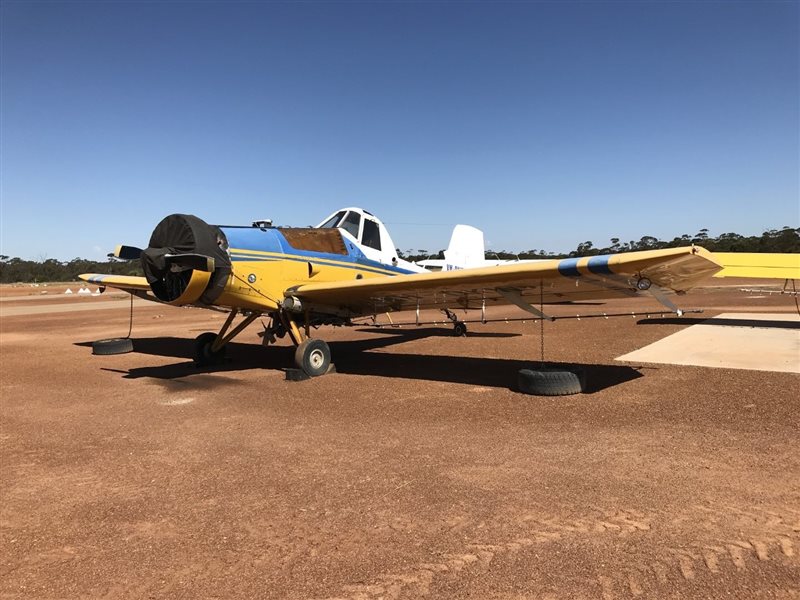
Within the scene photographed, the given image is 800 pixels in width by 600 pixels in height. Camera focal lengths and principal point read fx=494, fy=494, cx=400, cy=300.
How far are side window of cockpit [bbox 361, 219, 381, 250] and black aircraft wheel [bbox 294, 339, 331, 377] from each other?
120 inches

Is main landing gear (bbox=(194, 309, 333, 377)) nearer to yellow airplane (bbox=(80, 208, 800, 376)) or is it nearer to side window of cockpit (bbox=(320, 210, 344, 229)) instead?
yellow airplane (bbox=(80, 208, 800, 376))

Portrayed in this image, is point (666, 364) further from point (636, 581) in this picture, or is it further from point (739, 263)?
point (739, 263)

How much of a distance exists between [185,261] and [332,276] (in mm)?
3274

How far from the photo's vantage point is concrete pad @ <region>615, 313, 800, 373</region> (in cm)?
932

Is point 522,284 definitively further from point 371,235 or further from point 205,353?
point 205,353

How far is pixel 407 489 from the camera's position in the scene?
433 centimetres

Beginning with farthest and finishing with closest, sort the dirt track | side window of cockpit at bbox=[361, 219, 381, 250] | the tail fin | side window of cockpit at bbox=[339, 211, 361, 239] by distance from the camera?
the tail fin < side window of cockpit at bbox=[361, 219, 381, 250] < side window of cockpit at bbox=[339, 211, 361, 239] < the dirt track

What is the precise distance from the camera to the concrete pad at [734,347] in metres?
9.32

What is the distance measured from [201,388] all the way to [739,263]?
17786 millimetres

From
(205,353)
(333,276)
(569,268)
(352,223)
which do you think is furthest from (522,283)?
(205,353)

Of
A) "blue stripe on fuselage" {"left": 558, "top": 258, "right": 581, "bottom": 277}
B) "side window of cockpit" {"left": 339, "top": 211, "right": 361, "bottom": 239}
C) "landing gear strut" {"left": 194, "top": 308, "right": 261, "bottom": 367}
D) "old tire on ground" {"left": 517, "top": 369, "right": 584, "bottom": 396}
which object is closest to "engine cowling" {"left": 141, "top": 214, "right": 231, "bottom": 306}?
"landing gear strut" {"left": 194, "top": 308, "right": 261, "bottom": 367}

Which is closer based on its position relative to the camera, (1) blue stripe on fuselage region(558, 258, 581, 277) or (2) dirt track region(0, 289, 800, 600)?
(2) dirt track region(0, 289, 800, 600)

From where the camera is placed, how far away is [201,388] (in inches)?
349

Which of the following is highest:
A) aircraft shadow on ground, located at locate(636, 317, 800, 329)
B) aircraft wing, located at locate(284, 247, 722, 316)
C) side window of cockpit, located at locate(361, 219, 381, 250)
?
side window of cockpit, located at locate(361, 219, 381, 250)
